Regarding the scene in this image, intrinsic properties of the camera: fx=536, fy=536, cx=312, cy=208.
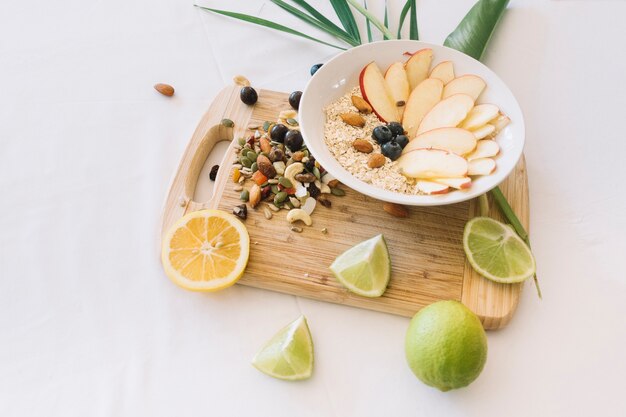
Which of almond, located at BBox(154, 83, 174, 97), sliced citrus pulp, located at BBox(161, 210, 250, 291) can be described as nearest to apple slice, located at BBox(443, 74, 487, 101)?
sliced citrus pulp, located at BBox(161, 210, 250, 291)

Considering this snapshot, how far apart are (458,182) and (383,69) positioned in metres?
0.38

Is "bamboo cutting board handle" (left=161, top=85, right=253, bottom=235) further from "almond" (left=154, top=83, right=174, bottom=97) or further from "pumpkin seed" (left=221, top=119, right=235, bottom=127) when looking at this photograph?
"almond" (left=154, top=83, right=174, bottom=97)

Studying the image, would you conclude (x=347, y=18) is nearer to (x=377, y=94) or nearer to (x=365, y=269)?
(x=377, y=94)

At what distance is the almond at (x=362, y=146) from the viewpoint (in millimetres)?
1127

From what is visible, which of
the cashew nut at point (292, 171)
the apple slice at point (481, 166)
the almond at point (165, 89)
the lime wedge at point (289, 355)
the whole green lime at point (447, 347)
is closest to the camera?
the whole green lime at point (447, 347)

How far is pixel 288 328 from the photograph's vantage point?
0.98 m

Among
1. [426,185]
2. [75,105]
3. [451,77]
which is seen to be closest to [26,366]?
[75,105]

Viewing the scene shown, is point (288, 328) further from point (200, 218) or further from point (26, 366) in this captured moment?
point (26, 366)

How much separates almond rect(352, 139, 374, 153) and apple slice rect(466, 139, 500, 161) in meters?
0.20

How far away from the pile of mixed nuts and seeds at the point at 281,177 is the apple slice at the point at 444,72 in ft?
1.11

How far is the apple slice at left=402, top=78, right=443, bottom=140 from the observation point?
1.18 m

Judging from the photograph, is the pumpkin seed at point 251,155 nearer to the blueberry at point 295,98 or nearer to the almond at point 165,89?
the blueberry at point 295,98

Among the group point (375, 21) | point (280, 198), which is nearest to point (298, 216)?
point (280, 198)

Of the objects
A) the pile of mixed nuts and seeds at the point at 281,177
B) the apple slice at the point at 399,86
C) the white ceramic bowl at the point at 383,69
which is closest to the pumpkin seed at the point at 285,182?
the pile of mixed nuts and seeds at the point at 281,177
